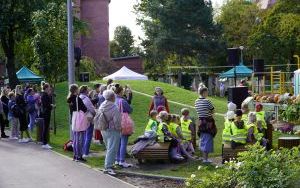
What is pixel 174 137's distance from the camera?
558 inches

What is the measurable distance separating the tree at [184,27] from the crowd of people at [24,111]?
1657 inches

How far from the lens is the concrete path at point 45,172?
1183 cm

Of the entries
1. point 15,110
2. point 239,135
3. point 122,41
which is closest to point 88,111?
point 239,135

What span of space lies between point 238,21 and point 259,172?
66.1 meters

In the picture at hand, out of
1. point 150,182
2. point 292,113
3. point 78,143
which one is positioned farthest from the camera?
point 292,113

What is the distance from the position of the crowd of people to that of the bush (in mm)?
9454

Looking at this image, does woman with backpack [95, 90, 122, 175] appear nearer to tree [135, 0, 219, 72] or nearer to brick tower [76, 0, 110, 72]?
tree [135, 0, 219, 72]

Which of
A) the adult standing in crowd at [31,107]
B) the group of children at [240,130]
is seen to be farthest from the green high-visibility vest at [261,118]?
the adult standing in crowd at [31,107]

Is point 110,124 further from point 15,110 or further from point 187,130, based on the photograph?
point 15,110

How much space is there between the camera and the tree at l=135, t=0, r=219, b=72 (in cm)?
6303

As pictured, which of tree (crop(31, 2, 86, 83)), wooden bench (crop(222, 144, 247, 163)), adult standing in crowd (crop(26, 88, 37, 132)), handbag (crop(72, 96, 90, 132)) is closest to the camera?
wooden bench (crop(222, 144, 247, 163))

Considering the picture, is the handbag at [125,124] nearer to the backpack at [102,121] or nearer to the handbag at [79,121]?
the handbag at [79,121]

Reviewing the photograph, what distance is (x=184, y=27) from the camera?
2515 inches

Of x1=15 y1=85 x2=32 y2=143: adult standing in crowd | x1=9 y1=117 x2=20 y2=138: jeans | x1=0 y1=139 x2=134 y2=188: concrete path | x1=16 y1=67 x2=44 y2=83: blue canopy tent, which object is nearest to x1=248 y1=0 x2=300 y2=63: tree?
x1=16 y1=67 x2=44 y2=83: blue canopy tent
